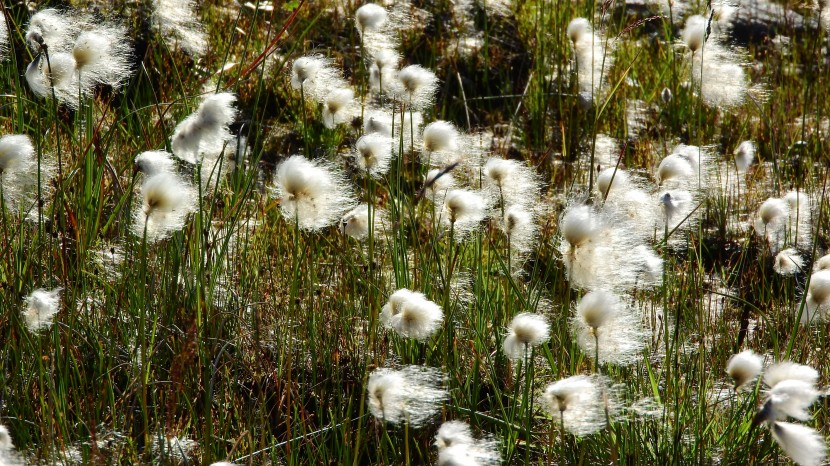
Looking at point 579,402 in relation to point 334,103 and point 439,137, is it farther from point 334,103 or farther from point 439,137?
point 334,103

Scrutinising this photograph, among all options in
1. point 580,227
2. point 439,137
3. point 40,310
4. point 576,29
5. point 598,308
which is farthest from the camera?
point 576,29

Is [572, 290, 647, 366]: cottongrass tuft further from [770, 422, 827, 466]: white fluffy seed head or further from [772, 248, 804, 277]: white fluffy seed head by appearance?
[772, 248, 804, 277]: white fluffy seed head

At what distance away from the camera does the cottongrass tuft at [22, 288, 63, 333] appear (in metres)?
2.11

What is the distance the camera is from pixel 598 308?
6.01 feet

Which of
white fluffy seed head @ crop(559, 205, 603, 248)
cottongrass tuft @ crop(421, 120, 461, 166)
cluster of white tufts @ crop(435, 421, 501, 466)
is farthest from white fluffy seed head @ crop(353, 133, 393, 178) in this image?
cluster of white tufts @ crop(435, 421, 501, 466)

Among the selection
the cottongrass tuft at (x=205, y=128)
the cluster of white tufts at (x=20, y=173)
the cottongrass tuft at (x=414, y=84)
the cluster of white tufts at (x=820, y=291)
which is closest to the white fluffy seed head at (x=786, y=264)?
the cluster of white tufts at (x=820, y=291)

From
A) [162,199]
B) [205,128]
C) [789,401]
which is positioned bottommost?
[789,401]

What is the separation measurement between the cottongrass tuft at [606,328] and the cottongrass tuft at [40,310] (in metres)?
1.27

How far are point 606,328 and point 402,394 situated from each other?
538 mm

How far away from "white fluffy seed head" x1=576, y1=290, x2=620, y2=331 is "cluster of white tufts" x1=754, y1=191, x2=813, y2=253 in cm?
137

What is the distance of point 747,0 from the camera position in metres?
6.77

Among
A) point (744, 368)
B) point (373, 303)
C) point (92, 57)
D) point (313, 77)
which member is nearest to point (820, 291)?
point (744, 368)

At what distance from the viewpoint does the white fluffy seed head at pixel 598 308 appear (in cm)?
183

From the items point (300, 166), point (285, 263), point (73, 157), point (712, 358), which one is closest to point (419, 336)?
point (300, 166)
